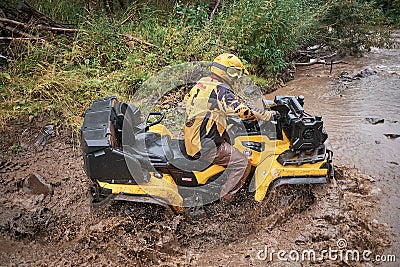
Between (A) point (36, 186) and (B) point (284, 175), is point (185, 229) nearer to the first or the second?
(B) point (284, 175)

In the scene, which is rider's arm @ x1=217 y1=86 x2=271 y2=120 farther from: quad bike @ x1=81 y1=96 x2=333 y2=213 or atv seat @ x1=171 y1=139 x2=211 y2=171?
atv seat @ x1=171 y1=139 x2=211 y2=171

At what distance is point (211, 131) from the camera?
3.60m

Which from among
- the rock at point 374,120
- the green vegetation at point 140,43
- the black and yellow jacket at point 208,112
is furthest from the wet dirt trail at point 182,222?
the rock at point 374,120

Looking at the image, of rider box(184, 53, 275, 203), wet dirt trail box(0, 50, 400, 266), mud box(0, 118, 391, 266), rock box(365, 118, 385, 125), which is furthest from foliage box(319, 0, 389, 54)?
rider box(184, 53, 275, 203)

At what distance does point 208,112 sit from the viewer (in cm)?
356

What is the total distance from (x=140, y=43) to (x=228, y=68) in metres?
3.67

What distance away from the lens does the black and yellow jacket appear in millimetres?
3547

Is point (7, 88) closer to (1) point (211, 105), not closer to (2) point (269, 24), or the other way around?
(1) point (211, 105)

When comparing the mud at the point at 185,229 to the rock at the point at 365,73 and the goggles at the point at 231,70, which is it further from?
the rock at the point at 365,73

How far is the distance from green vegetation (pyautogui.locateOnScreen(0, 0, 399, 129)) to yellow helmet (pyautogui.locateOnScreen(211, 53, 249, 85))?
2.53 m

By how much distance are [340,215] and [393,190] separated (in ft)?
3.19

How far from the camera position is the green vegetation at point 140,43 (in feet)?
18.6

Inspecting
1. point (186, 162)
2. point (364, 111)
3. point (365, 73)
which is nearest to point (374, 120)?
point (364, 111)

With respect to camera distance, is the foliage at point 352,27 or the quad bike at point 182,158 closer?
the quad bike at point 182,158
